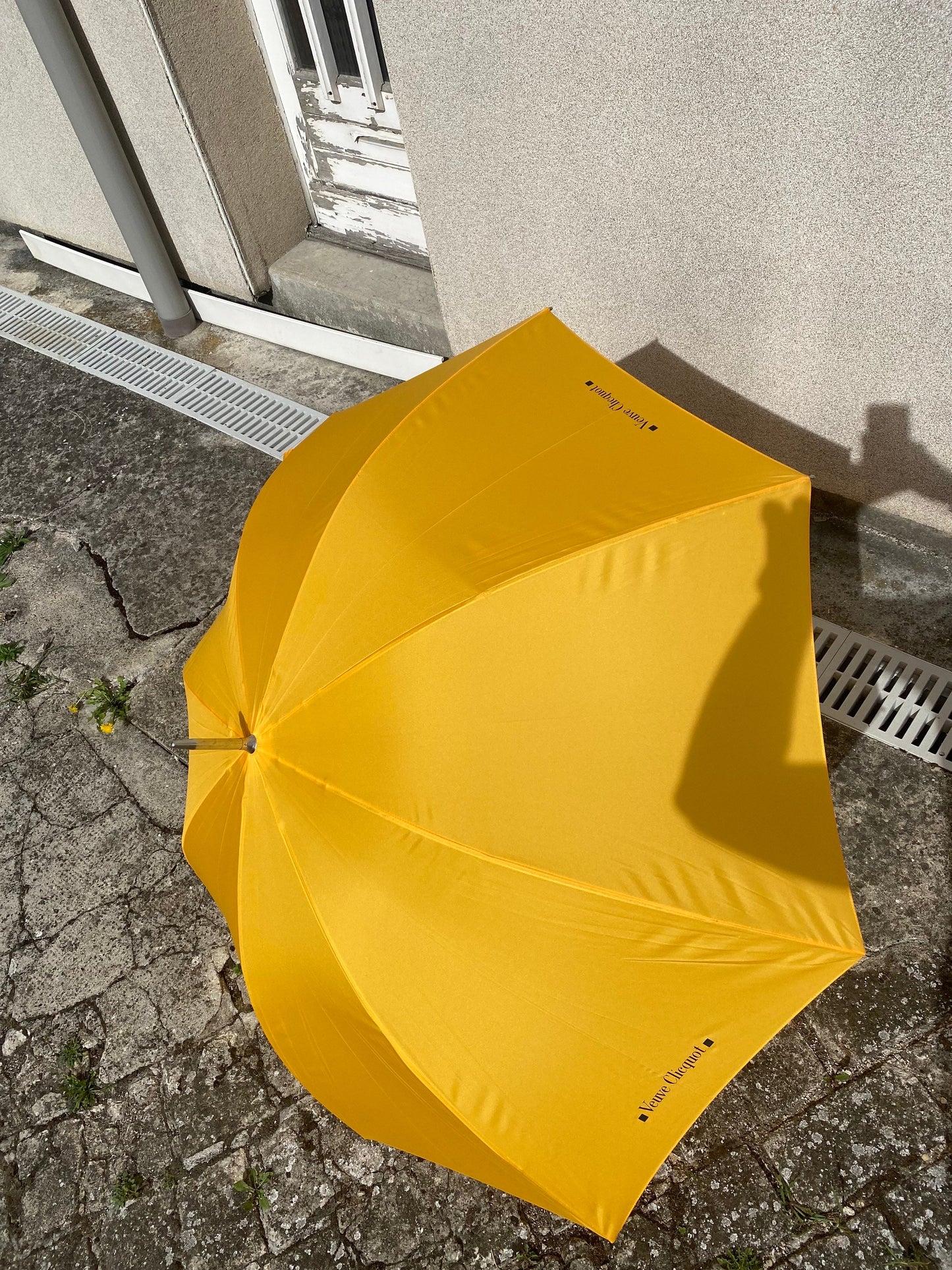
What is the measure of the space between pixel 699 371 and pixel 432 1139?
2.99 metres

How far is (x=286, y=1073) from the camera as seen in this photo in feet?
10.0

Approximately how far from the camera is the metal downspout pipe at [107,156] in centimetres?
442

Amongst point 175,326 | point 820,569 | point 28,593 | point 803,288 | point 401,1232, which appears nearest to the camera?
point 401,1232

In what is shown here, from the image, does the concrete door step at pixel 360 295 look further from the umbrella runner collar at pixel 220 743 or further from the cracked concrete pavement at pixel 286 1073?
the umbrella runner collar at pixel 220 743

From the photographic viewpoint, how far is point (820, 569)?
381cm

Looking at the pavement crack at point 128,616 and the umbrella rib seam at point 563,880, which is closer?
the umbrella rib seam at point 563,880

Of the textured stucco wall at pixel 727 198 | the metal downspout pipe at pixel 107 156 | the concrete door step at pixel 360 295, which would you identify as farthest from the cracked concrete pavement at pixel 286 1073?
the metal downspout pipe at pixel 107 156

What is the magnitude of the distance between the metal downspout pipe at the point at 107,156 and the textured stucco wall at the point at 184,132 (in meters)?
0.13

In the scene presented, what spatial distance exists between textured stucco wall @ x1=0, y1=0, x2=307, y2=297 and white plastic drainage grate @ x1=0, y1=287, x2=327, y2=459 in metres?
0.56

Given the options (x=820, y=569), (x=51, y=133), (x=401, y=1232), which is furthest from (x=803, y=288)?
(x=51, y=133)

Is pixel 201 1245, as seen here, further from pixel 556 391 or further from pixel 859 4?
pixel 859 4

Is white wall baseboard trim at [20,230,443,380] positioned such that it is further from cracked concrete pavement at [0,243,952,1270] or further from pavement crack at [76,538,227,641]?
cracked concrete pavement at [0,243,952,1270]

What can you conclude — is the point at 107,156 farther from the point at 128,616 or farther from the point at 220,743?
the point at 220,743

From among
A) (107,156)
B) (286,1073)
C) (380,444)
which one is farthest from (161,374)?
(286,1073)
